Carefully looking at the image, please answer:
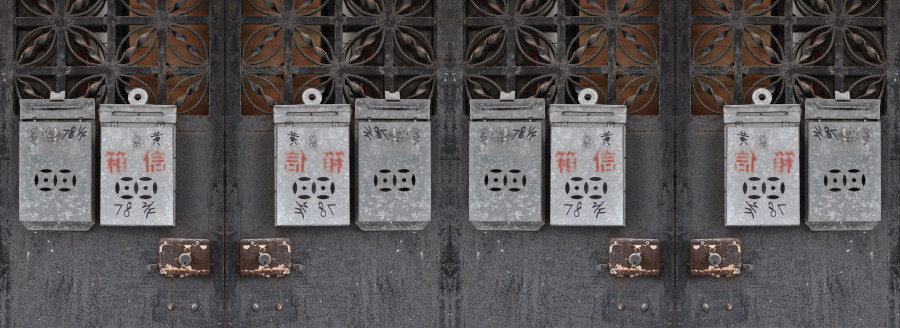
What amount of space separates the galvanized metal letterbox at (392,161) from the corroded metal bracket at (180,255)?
1.46 meters

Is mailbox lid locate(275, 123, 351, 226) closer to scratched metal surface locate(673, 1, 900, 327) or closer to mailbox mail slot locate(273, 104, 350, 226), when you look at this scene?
mailbox mail slot locate(273, 104, 350, 226)

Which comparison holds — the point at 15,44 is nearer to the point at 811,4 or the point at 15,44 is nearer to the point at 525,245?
the point at 525,245

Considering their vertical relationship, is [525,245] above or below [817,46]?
below

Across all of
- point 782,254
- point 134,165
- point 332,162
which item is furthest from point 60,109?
point 782,254

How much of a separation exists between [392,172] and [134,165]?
7.62 feet

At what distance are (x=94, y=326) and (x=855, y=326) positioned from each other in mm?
7150

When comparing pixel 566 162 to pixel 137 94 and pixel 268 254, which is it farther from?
pixel 137 94

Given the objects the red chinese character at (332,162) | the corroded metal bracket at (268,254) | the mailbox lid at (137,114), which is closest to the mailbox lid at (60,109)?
the mailbox lid at (137,114)

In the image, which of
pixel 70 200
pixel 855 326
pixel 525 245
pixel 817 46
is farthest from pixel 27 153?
pixel 855 326

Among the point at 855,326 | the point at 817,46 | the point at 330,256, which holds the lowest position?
the point at 855,326

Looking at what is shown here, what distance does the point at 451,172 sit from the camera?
757cm

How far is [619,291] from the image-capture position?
7570 mm

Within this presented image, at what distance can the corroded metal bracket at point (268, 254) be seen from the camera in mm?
7461

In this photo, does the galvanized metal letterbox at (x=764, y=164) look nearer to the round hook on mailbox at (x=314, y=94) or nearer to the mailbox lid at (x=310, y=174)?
the mailbox lid at (x=310, y=174)
